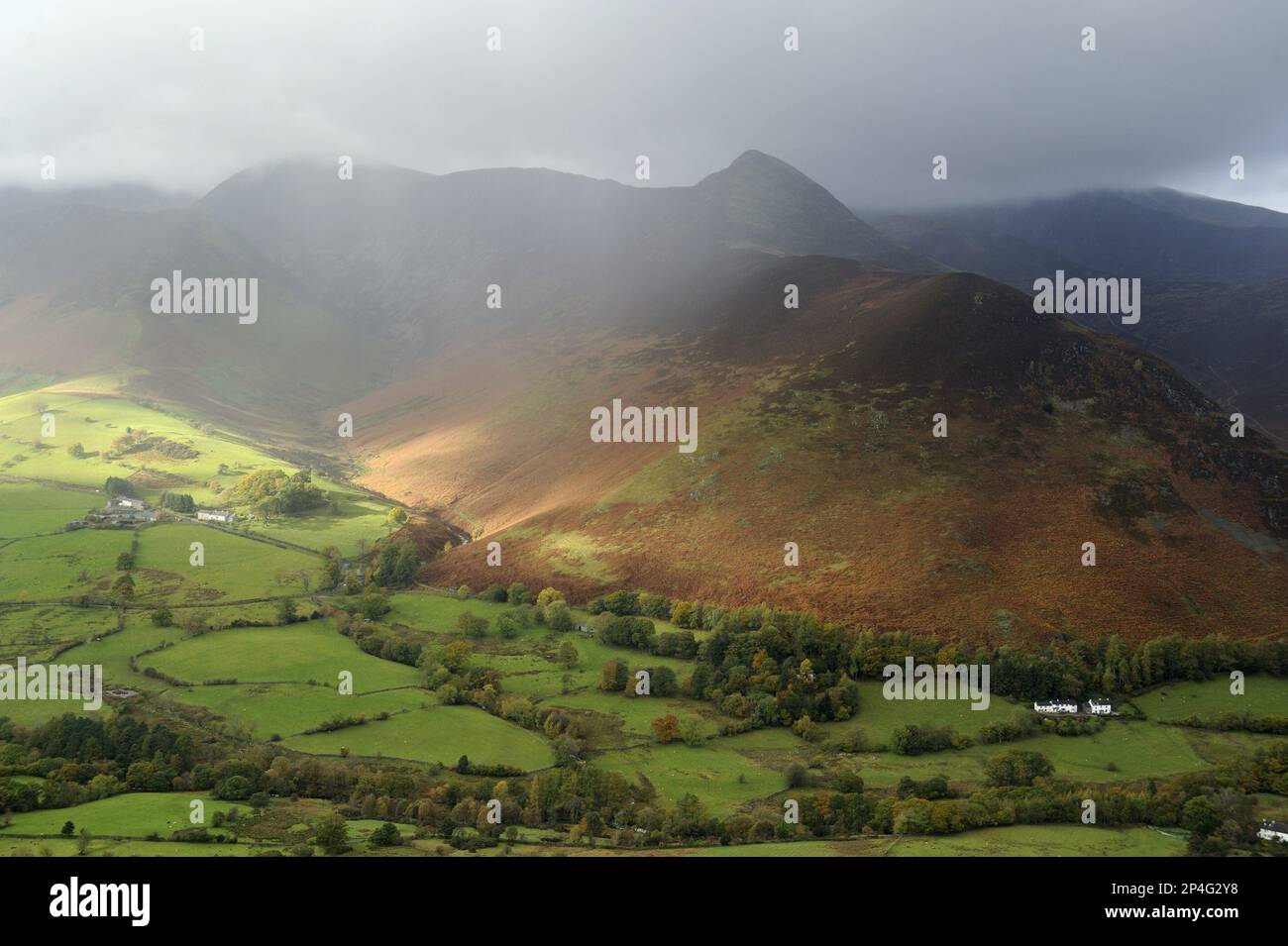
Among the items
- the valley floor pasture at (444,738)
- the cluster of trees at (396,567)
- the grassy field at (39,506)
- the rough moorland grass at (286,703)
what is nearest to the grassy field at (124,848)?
the valley floor pasture at (444,738)

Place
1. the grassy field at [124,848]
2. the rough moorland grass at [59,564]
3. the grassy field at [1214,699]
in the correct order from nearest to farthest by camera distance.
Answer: the grassy field at [124,848] → the grassy field at [1214,699] → the rough moorland grass at [59,564]

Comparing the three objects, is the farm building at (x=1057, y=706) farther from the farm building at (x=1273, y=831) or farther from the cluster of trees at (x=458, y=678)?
the cluster of trees at (x=458, y=678)

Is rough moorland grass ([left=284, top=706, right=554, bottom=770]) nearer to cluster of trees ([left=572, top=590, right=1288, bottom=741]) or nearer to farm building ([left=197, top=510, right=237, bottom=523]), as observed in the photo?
cluster of trees ([left=572, top=590, right=1288, bottom=741])

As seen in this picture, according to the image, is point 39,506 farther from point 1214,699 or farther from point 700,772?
point 1214,699

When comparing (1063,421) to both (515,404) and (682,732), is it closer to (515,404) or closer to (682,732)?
(682,732)

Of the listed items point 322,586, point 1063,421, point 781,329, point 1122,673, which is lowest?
point 1122,673

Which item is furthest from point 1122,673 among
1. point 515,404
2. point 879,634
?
point 515,404
